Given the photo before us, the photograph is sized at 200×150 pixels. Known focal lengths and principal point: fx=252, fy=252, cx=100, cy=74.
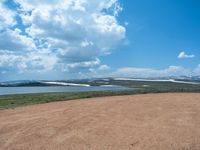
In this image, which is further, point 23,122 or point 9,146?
point 23,122

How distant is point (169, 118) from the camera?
41.0 feet

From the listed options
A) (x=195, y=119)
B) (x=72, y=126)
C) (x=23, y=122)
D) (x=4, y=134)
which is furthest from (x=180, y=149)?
(x=23, y=122)

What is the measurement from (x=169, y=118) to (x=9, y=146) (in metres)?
7.53

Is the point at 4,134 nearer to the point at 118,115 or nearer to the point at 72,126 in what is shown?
the point at 72,126

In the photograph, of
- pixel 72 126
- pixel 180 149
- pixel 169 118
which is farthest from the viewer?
pixel 169 118

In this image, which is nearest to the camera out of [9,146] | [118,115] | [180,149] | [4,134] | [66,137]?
[180,149]

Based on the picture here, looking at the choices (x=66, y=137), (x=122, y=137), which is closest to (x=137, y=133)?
(x=122, y=137)

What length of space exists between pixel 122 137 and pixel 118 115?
4069 mm

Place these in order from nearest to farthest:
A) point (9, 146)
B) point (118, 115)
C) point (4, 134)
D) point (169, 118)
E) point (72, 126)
Result: 1. point (9, 146)
2. point (4, 134)
3. point (72, 126)
4. point (169, 118)
5. point (118, 115)

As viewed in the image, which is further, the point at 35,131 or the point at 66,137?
the point at 35,131

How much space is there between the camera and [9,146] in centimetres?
A: 917

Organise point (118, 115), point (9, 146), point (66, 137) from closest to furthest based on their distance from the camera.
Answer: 1. point (9, 146)
2. point (66, 137)
3. point (118, 115)

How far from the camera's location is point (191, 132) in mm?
10016

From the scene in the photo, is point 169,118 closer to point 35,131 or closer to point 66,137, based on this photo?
point 66,137
